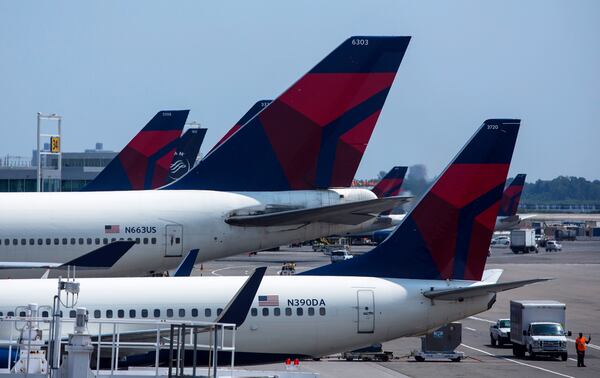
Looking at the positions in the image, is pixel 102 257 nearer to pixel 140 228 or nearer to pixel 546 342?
pixel 140 228

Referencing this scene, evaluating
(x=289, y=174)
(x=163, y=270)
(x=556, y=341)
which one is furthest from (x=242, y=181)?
(x=556, y=341)

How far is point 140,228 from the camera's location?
31844mm

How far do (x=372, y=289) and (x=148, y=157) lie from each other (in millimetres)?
25838

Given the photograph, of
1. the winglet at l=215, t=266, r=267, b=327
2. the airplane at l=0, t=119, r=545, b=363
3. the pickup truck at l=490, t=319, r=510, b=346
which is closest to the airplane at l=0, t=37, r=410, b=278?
the airplane at l=0, t=119, r=545, b=363

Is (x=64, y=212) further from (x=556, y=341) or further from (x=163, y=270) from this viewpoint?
(x=556, y=341)

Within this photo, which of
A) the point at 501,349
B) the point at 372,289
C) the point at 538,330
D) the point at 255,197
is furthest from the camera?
the point at 501,349

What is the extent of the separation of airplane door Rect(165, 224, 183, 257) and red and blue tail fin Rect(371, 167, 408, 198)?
7729 cm

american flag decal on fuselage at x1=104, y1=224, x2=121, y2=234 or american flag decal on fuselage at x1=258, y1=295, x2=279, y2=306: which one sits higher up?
american flag decal on fuselage at x1=104, y1=224, x2=121, y2=234

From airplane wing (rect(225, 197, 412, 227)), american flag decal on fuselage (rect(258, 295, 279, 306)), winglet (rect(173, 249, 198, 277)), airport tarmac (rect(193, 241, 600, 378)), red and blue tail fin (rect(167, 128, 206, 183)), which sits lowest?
airport tarmac (rect(193, 241, 600, 378))

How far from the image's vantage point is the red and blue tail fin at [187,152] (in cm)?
6000

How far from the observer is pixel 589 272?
307 feet

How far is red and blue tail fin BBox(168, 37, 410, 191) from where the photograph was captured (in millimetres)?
33219

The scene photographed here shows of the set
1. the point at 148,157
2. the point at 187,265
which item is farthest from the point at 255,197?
the point at 148,157

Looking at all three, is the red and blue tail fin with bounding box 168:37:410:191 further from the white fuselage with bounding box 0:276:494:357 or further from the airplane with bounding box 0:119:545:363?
the white fuselage with bounding box 0:276:494:357
